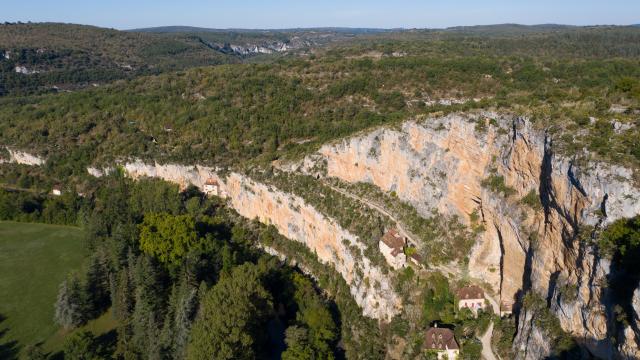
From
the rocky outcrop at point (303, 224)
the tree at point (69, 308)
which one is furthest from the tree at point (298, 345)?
the tree at point (69, 308)

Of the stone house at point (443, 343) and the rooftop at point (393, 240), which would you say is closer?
the stone house at point (443, 343)

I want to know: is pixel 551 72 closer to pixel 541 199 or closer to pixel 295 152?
pixel 295 152

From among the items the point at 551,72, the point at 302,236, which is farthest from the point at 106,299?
the point at 551,72

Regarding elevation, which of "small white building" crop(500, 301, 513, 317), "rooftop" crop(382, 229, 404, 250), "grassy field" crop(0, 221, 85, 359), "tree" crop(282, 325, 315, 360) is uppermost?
"rooftop" crop(382, 229, 404, 250)

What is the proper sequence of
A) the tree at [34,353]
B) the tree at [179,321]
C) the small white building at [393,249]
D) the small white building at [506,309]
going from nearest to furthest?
1. the small white building at [506,309]
2. the tree at [179,321]
3. the tree at [34,353]
4. the small white building at [393,249]

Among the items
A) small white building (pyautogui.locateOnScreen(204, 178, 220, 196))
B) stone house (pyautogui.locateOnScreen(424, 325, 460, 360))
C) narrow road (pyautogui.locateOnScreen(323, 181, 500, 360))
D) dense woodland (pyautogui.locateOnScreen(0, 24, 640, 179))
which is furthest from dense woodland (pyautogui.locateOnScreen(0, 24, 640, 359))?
small white building (pyautogui.locateOnScreen(204, 178, 220, 196))

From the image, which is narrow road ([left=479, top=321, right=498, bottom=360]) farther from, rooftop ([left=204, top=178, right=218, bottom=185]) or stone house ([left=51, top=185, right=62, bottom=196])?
stone house ([left=51, top=185, right=62, bottom=196])

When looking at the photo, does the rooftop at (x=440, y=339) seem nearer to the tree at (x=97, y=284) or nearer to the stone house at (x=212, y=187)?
the tree at (x=97, y=284)
